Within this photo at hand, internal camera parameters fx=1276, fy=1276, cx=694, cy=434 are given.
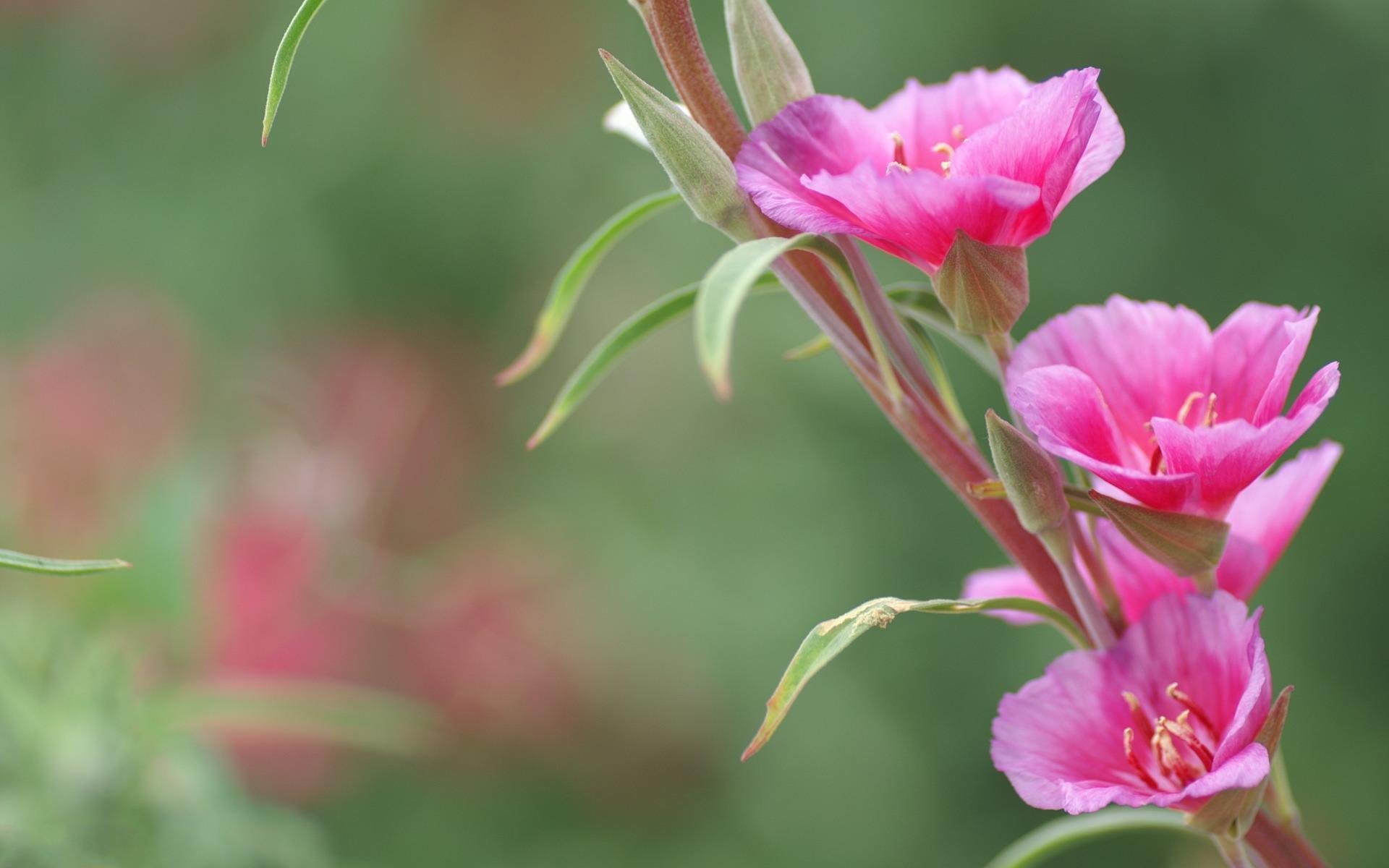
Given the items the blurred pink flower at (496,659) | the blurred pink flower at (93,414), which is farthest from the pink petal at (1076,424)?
the blurred pink flower at (496,659)

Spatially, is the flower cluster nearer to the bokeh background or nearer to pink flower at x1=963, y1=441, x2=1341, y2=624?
pink flower at x1=963, y1=441, x2=1341, y2=624

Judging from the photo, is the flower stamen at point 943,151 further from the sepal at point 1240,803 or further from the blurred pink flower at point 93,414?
the blurred pink flower at point 93,414

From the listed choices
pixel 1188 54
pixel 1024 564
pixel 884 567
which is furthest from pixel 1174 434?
pixel 1188 54

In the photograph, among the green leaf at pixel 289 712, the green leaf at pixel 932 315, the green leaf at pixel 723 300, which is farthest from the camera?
the green leaf at pixel 289 712

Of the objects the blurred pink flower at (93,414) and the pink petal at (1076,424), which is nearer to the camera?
the pink petal at (1076,424)

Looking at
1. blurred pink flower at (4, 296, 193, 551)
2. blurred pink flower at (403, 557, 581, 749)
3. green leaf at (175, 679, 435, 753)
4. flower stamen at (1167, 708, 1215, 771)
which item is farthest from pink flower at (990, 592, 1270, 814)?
blurred pink flower at (403, 557, 581, 749)

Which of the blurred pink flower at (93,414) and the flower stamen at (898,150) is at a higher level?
the flower stamen at (898,150)
